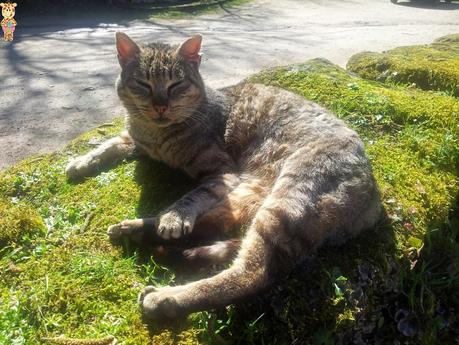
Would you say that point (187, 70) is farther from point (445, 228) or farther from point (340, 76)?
point (445, 228)

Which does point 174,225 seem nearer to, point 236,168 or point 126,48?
point 236,168

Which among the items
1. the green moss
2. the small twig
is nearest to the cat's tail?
the small twig

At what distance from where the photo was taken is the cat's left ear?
3463mm

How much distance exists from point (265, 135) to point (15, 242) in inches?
80.5

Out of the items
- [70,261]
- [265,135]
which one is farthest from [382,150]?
[70,261]

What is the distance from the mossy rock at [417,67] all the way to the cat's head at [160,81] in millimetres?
2668

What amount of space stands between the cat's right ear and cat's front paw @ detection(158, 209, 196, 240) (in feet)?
5.25

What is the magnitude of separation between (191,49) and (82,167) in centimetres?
145

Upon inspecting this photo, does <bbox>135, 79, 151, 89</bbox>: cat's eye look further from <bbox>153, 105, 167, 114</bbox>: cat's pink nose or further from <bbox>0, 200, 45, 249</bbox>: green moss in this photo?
<bbox>0, 200, 45, 249</bbox>: green moss

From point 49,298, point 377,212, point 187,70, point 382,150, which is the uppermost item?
point 187,70

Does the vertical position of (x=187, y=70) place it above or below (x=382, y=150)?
above

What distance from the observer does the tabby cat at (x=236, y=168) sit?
7.65 ft

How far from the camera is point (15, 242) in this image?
2707 mm

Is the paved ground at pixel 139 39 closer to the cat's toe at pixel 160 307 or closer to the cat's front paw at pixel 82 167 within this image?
the cat's front paw at pixel 82 167
